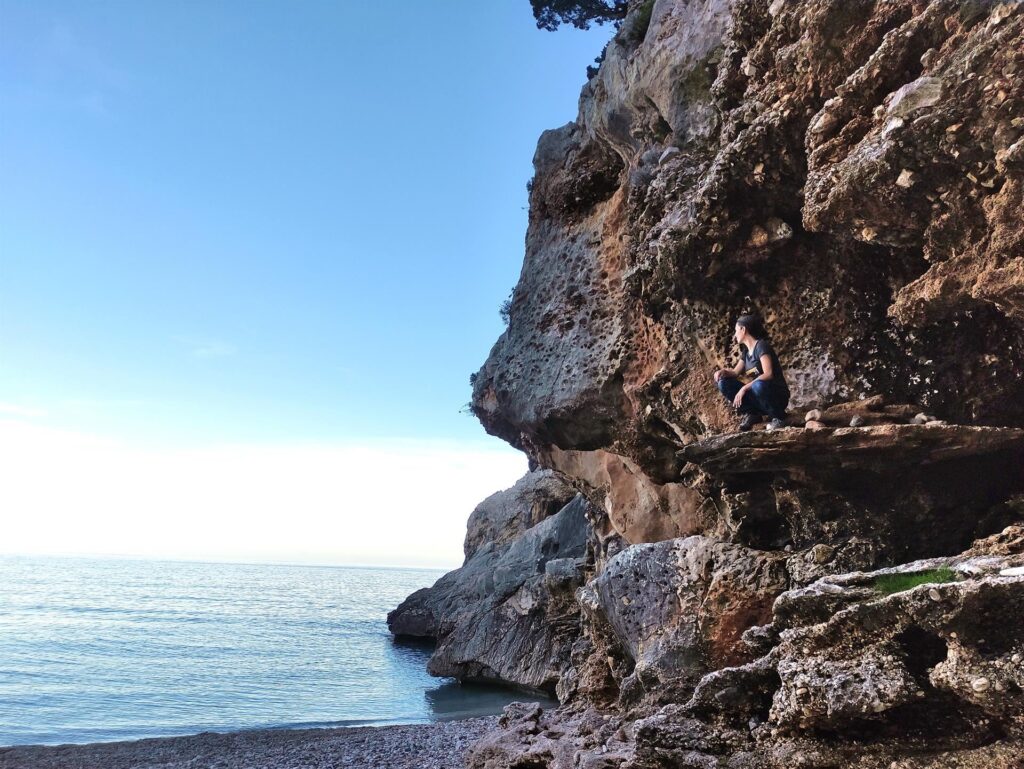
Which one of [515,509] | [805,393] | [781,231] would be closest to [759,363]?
[805,393]

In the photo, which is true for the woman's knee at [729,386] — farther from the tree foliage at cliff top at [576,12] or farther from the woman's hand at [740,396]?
the tree foliage at cliff top at [576,12]

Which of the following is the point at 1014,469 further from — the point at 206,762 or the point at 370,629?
the point at 370,629

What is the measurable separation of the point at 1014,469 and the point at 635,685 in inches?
246

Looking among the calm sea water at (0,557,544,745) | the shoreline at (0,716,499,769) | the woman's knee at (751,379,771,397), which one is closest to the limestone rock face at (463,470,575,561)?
the calm sea water at (0,557,544,745)

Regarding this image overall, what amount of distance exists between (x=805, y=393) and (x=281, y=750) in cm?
1514

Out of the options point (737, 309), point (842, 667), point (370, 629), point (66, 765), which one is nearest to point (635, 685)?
point (842, 667)

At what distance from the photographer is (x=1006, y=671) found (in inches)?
226

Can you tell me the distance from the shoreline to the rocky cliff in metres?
4.24

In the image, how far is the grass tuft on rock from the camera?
6.80m

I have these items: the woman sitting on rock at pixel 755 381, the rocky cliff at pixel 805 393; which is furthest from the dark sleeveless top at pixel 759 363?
the rocky cliff at pixel 805 393

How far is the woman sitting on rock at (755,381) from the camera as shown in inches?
400

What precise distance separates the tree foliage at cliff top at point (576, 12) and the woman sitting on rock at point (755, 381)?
17.8 m

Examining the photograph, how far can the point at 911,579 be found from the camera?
7059mm

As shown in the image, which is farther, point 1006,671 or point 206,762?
point 206,762
